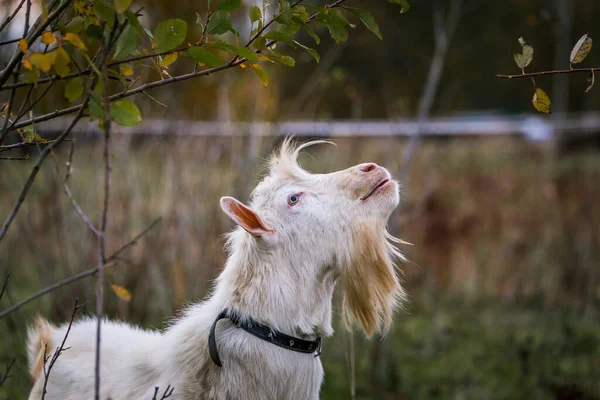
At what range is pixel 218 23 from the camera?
2.23 metres

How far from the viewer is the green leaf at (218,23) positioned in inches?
87.2

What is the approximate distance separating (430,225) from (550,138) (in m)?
5.62

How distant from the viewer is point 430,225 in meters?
11.2

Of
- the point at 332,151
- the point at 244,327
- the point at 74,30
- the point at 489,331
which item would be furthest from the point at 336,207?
the point at 332,151

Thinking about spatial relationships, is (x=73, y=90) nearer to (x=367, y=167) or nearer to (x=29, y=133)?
(x=29, y=133)


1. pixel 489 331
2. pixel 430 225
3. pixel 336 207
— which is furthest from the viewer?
pixel 430 225

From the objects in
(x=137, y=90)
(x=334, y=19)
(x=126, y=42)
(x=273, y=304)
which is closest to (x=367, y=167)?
(x=273, y=304)

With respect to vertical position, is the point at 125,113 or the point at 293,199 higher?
the point at 125,113

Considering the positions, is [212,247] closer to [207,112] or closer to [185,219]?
[185,219]

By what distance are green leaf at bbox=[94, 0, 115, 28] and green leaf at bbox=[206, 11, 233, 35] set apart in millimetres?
415

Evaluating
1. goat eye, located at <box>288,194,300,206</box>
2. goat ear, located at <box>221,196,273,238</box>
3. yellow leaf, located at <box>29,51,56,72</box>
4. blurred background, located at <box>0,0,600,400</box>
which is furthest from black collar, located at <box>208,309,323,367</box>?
yellow leaf, located at <box>29,51,56,72</box>

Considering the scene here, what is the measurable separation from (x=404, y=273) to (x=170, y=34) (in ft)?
8.42

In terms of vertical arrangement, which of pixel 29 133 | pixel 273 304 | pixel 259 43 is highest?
pixel 259 43

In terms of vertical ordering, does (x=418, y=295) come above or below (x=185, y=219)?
below
